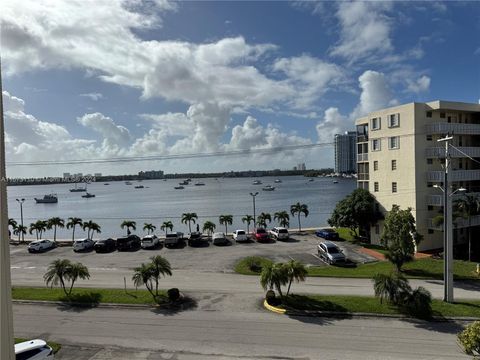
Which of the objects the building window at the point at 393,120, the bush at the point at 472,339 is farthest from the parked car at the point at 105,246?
the bush at the point at 472,339

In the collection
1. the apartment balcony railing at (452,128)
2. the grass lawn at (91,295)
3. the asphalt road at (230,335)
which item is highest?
the apartment balcony railing at (452,128)

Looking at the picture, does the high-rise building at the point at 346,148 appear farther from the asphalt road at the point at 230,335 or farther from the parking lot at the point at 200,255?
the asphalt road at the point at 230,335

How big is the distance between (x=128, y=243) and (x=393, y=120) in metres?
33.9

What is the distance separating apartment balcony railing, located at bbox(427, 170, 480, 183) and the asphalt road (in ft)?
73.7

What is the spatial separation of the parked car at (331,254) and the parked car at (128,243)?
22284mm

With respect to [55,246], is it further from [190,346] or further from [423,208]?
[423,208]

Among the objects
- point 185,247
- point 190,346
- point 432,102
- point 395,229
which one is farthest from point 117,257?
point 432,102

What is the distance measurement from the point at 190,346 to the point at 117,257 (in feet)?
82.0

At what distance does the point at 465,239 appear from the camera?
44.3 meters

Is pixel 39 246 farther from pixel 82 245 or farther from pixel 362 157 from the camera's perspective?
pixel 362 157

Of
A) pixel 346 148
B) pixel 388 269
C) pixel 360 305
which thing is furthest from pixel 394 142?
pixel 346 148

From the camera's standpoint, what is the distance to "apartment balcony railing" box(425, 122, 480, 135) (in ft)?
132

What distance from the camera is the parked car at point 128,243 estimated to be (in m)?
45.4

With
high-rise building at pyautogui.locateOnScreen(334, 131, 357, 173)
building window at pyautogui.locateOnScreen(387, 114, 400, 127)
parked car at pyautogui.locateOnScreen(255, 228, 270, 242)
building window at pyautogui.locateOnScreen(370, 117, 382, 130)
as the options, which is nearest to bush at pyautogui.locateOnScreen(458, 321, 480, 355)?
building window at pyautogui.locateOnScreen(387, 114, 400, 127)
